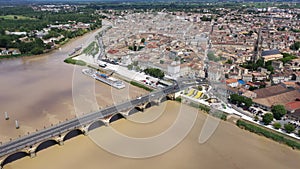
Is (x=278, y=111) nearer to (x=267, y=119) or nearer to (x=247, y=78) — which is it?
(x=267, y=119)

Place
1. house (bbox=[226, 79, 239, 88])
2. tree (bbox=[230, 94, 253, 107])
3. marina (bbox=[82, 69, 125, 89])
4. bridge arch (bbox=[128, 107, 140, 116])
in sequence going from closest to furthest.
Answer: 1. bridge arch (bbox=[128, 107, 140, 116])
2. tree (bbox=[230, 94, 253, 107])
3. house (bbox=[226, 79, 239, 88])
4. marina (bbox=[82, 69, 125, 89])

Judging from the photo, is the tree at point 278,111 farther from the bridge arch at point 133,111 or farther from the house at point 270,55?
the house at point 270,55

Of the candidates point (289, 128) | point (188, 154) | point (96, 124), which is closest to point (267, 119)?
point (289, 128)

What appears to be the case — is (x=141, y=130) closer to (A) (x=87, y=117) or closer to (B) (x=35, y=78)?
(A) (x=87, y=117)

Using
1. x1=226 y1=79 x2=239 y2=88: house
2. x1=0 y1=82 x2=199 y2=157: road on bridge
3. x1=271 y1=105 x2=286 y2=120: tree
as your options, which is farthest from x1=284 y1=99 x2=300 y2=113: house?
x1=0 y1=82 x2=199 y2=157: road on bridge

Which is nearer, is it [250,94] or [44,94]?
[250,94]

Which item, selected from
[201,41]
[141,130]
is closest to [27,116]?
[141,130]

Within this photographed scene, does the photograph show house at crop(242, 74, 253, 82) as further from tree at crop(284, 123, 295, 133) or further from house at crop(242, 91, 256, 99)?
tree at crop(284, 123, 295, 133)
